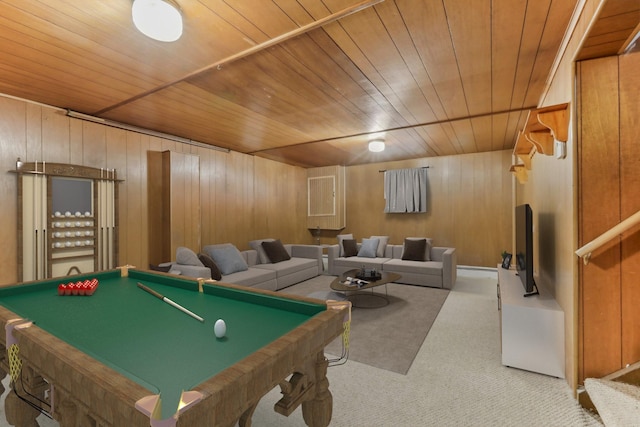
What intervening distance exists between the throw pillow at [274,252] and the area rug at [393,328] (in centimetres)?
71

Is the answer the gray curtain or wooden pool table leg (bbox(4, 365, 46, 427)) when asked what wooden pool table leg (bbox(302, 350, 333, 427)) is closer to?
wooden pool table leg (bbox(4, 365, 46, 427))

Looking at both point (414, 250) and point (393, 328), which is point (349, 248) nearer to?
point (414, 250)

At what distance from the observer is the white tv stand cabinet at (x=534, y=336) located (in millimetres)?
2133

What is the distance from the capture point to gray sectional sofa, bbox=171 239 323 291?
366cm

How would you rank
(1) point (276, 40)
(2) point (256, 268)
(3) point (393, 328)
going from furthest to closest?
1. (2) point (256, 268)
2. (3) point (393, 328)
3. (1) point (276, 40)

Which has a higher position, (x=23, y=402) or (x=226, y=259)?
(x=226, y=259)

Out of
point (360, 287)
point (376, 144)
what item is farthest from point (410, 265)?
point (376, 144)

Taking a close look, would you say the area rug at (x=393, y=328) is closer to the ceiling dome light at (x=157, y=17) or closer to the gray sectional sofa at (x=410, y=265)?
the gray sectional sofa at (x=410, y=265)

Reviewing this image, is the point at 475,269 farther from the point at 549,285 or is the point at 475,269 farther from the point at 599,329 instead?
the point at 599,329

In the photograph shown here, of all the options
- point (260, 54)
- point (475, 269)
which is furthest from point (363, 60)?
point (475, 269)

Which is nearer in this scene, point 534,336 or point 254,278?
point 534,336

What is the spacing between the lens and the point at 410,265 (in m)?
4.86

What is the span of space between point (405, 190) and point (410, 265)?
2.04 metres

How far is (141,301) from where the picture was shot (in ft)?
5.91
